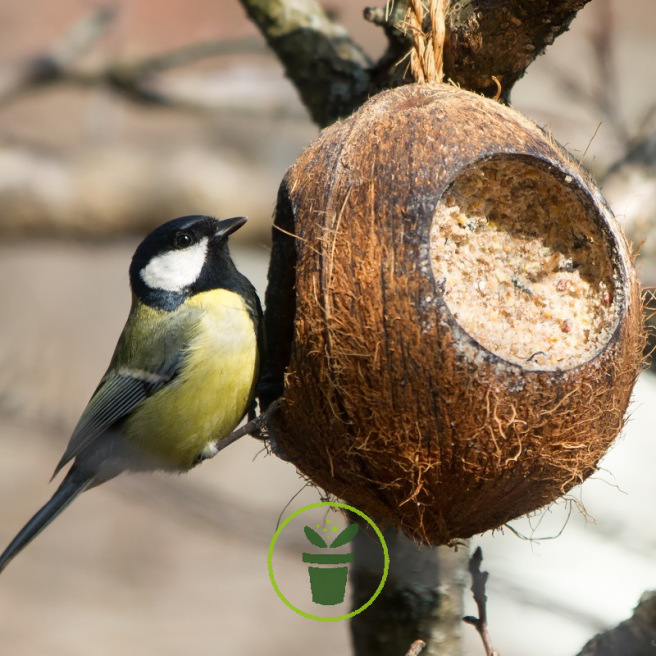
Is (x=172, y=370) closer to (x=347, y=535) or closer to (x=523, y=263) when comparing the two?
(x=347, y=535)

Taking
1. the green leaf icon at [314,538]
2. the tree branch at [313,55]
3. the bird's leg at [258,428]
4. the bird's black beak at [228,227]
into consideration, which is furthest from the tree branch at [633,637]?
the tree branch at [313,55]

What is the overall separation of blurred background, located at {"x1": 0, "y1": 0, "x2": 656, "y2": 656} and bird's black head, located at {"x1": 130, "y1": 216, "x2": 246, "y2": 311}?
0.26 m

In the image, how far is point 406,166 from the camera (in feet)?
6.81

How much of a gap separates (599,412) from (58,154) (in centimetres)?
353

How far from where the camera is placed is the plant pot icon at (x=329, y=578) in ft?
9.25

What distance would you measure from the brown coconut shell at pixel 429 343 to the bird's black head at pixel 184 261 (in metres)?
0.73

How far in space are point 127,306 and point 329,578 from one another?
612cm

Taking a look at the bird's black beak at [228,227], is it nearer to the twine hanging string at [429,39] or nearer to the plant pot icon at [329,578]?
the twine hanging string at [429,39]

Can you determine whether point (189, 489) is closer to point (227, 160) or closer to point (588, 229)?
point (588, 229)

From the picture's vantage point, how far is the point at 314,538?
8.39ft

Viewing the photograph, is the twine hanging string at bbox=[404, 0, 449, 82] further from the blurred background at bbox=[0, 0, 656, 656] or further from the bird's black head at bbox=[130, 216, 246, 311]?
the bird's black head at bbox=[130, 216, 246, 311]

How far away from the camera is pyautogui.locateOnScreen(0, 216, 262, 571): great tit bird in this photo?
2787mm

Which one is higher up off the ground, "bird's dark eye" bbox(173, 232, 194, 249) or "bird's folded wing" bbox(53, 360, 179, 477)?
"bird's dark eye" bbox(173, 232, 194, 249)

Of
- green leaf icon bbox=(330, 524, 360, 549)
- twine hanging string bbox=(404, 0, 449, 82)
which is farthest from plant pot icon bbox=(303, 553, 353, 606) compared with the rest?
twine hanging string bbox=(404, 0, 449, 82)
